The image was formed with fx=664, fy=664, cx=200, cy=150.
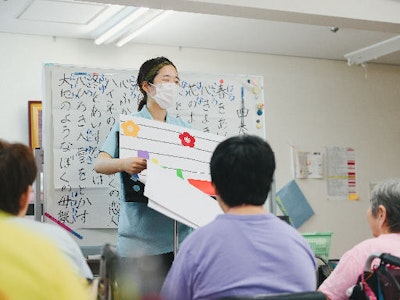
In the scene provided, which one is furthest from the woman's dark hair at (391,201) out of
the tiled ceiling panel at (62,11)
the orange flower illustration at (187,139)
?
the tiled ceiling panel at (62,11)

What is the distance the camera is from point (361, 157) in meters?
6.63

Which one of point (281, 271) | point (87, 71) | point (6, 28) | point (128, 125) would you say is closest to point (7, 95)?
point (6, 28)

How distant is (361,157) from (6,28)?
3.60 metres

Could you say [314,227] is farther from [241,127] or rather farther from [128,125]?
[128,125]

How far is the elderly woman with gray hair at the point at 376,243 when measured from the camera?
234 cm

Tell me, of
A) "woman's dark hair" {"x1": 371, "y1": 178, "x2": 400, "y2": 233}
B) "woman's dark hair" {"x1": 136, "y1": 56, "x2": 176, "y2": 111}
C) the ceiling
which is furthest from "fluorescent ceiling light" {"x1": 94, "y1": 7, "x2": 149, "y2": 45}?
"woman's dark hair" {"x1": 371, "y1": 178, "x2": 400, "y2": 233}

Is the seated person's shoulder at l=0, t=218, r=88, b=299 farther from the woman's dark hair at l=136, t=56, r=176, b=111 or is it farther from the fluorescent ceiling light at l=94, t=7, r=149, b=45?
the fluorescent ceiling light at l=94, t=7, r=149, b=45

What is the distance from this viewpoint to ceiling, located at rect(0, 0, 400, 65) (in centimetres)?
379

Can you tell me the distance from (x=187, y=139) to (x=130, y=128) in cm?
27

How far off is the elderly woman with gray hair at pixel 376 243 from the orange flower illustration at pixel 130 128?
1.06 meters

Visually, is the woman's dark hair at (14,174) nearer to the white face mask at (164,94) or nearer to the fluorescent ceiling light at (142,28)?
the white face mask at (164,94)

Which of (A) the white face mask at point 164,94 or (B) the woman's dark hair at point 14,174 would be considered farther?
(A) the white face mask at point 164,94

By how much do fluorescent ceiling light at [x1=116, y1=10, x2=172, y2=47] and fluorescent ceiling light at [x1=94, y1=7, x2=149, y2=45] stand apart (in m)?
0.12

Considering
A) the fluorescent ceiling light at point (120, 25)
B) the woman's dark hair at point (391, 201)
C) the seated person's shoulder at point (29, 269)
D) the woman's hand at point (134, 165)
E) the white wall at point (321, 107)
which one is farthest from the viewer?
the white wall at point (321, 107)
